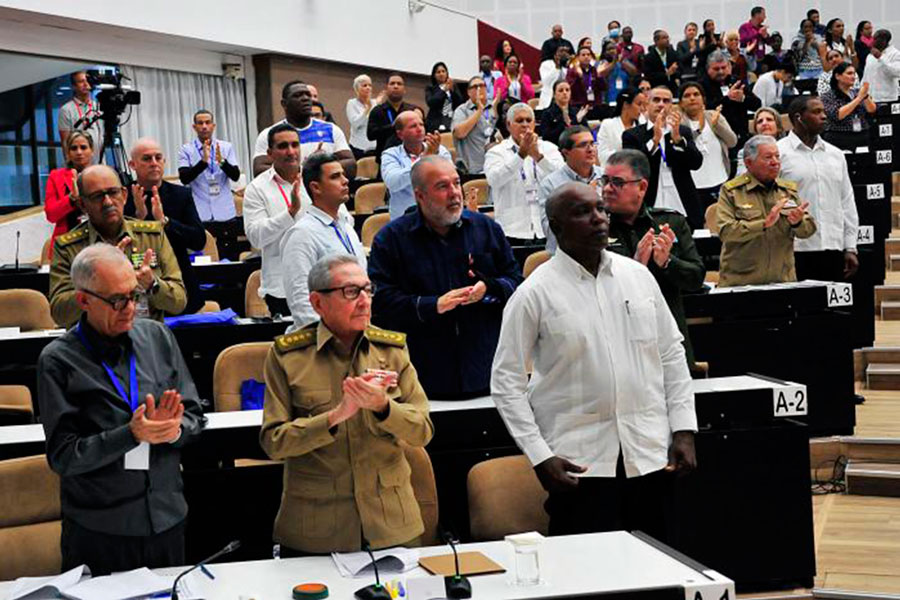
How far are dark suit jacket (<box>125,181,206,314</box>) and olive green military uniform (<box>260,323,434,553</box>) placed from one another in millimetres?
2195

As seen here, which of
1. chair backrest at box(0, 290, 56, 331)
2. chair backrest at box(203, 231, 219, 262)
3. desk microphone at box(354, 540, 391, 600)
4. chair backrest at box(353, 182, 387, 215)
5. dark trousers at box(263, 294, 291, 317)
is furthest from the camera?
chair backrest at box(353, 182, 387, 215)

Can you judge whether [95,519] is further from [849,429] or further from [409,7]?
[409,7]

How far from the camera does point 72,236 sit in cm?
513

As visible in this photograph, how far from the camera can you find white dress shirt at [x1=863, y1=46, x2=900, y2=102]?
51.7 ft

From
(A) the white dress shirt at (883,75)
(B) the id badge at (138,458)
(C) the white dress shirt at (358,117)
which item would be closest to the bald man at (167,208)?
(B) the id badge at (138,458)

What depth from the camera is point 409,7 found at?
64.1ft

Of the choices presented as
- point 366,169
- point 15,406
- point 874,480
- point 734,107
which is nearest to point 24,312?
point 15,406

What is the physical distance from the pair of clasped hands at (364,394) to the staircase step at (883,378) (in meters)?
5.31

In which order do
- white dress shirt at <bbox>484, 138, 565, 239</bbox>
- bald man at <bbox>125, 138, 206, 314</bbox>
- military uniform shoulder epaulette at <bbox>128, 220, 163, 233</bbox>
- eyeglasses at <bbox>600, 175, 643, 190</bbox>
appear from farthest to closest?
white dress shirt at <bbox>484, 138, 565, 239</bbox>, bald man at <bbox>125, 138, 206, 314</bbox>, military uniform shoulder epaulette at <bbox>128, 220, 163, 233</bbox>, eyeglasses at <bbox>600, 175, 643, 190</bbox>

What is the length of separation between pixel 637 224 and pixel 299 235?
134 centimetres

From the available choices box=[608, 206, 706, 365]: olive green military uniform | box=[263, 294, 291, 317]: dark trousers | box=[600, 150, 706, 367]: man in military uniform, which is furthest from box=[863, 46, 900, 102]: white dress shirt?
box=[600, 150, 706, 367]: man in military uniform

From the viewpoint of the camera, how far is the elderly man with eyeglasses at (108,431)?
3465mm

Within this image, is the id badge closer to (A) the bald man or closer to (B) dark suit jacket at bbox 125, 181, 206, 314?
(A) the bald man

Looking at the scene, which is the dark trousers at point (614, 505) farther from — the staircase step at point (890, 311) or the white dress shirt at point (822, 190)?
the staircase step at point (890, 311)
